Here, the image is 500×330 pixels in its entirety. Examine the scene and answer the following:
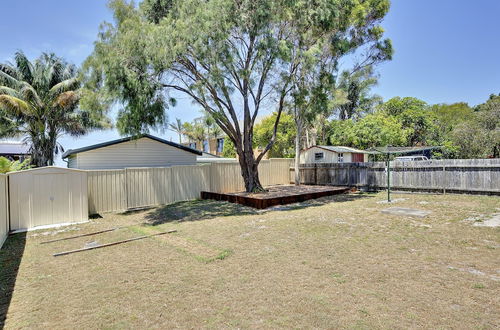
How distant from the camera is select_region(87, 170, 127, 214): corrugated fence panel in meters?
10.2

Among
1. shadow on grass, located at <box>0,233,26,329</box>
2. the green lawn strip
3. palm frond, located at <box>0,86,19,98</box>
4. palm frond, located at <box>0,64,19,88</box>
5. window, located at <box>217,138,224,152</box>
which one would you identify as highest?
palm frond, located at <box>0,64,19,88</box>

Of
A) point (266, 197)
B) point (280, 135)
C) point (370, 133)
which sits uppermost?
point (280, 135)

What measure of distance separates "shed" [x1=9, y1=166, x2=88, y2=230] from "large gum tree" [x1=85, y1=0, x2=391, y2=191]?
7.63 ft

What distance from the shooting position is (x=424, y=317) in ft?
9.47

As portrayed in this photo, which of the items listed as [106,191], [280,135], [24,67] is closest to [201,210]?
[106,191]

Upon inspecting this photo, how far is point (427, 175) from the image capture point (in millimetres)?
12164

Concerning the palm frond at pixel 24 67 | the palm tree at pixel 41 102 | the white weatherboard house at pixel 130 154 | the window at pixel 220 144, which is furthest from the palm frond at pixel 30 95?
the window at pixel 220 144

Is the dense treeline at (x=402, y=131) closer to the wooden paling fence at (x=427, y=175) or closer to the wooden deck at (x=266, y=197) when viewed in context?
the wooden paling fence at (x=427, y=175)

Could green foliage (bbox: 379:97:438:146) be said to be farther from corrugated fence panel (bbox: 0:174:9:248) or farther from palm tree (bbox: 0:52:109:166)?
corrugated fence panel (bbox: 0:174:9:248)

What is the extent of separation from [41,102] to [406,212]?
19427mm

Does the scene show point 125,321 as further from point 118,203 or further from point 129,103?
point 118,203

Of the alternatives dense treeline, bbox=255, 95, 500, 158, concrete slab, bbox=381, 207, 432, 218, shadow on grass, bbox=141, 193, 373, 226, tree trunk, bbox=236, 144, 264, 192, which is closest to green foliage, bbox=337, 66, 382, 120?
dense treeline, bbox=255, 95, 500, 158

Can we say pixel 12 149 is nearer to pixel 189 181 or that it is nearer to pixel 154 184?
pixel 154 184

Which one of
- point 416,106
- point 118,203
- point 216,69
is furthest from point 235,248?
point 416,106
